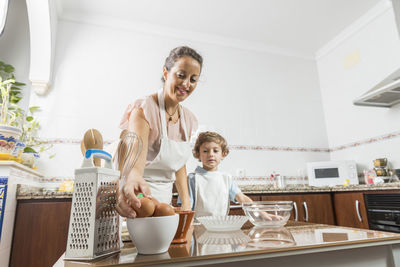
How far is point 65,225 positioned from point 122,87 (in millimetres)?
1564

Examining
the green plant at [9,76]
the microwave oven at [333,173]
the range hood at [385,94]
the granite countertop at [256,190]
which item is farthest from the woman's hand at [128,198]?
the microwave oven at [333,173]

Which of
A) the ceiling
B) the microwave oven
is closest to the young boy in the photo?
the microwave oven

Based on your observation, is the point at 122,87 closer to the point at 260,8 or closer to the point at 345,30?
the point at 260,8

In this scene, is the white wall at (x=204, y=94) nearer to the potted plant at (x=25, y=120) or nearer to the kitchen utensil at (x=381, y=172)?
the potted plant at (x=25, y=120)

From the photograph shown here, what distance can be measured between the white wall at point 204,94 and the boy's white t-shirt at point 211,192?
1.23m

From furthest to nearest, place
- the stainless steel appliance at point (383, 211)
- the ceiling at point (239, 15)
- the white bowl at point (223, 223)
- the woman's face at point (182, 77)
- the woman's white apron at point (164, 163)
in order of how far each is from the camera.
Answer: the ceiling at point (239, 15), the stainless steel appliance at point (383, 211), the woman's white apron at point (164, 163), the woman's face at point (182, 77), the white bowl at point (223, 223)

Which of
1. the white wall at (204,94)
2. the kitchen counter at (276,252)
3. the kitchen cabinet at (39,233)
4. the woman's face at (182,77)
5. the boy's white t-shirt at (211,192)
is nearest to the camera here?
the kitchen counter at (276,252)

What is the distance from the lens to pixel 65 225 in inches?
65.1

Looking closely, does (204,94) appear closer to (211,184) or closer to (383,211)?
(211,184)

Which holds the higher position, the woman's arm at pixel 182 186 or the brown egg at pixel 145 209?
the woman's arm at pixel 182 186

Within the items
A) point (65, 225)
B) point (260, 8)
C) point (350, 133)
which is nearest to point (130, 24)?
point (260, 8)

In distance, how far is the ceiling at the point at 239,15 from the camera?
9.00 feet

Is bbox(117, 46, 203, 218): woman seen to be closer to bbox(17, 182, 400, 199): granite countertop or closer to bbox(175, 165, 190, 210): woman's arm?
bbox(175, 165, 190, 210): woman's arm

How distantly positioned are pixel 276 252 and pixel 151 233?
0.22 m
